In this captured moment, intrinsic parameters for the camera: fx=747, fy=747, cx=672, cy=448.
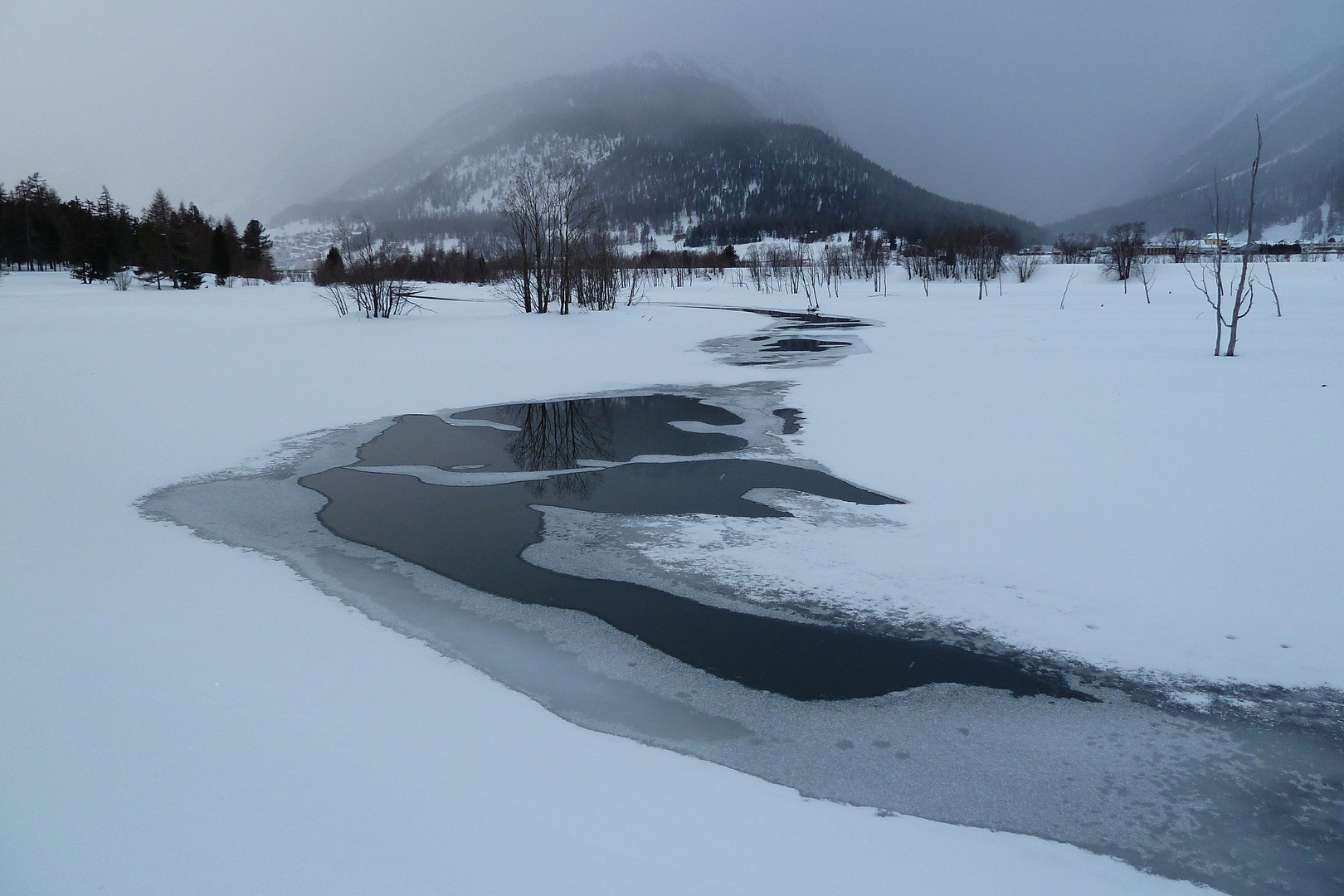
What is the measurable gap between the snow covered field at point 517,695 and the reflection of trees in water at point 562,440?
137 cm

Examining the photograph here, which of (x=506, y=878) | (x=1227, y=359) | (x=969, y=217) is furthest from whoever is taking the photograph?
(x=969, y=217)

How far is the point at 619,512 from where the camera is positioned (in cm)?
644

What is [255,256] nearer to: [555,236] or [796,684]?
[555,236]

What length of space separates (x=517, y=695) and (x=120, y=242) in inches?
2876

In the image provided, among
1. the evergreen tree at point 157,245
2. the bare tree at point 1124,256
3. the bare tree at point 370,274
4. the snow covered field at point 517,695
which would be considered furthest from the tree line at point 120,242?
the bare tree at point 1124,256

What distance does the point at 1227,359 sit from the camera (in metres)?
13.1

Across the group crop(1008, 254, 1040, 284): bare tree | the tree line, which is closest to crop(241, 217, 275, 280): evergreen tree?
the tree line

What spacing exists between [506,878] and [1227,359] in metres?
15.1

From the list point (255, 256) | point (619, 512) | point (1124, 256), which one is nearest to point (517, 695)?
point (619, 512)

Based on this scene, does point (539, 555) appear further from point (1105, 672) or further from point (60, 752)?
point (1105, 672)

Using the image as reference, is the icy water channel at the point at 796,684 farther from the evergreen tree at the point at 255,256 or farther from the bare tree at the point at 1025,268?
the evergreen tree at the point at 255,256

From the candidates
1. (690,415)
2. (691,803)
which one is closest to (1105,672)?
(691,803)

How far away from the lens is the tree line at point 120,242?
55.7m

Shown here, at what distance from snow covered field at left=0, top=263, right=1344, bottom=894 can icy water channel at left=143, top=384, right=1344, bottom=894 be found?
20 centimetres
